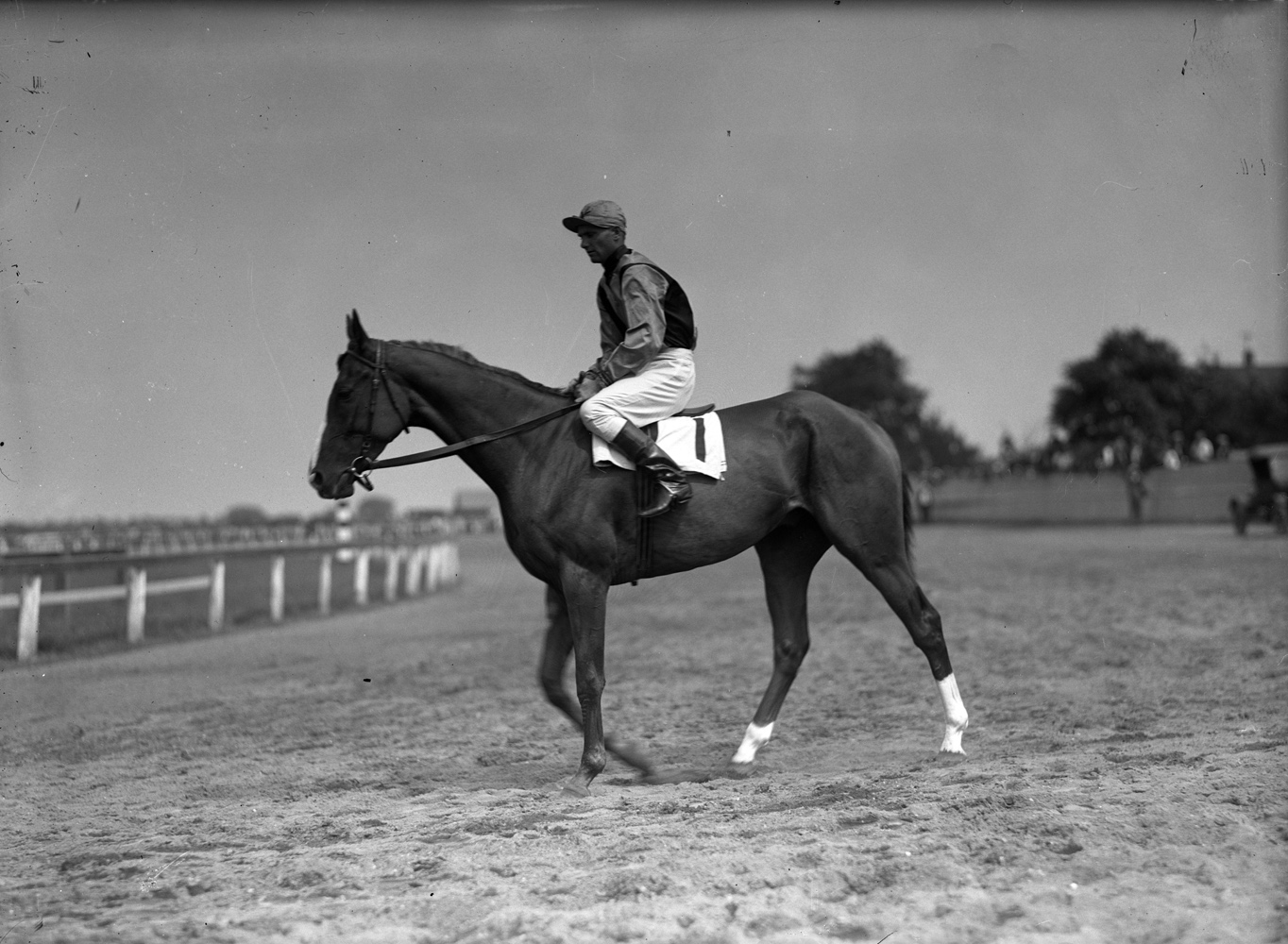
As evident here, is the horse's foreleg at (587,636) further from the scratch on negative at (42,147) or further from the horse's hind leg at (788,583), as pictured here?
the scratch on negative at (42,147)

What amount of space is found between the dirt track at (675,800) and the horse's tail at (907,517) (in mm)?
1043

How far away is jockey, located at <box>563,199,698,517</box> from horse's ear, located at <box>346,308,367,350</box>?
3.45 ft

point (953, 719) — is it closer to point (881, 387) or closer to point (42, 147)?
point (42, 147)

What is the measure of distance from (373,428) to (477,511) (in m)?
75.0


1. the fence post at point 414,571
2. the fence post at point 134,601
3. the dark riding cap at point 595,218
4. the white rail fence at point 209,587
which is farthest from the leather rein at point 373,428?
the fence post at point 414,571

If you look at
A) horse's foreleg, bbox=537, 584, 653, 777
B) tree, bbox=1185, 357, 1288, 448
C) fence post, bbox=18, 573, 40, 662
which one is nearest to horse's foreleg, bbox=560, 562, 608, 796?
horse's foreleg, bbox=537, 584, 653, 777

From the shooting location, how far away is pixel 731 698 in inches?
309

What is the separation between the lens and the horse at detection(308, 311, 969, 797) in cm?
525

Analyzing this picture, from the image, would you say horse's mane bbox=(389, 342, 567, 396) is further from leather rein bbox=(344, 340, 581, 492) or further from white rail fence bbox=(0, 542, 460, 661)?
white rail fence bbox=(0, 542, 460, 661)

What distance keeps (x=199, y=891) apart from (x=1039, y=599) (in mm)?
12046

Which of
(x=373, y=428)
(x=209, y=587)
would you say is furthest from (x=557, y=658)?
(x=209, y=587)

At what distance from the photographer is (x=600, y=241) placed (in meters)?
5.40

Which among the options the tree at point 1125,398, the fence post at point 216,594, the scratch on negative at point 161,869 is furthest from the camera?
the tree at point 1125,398

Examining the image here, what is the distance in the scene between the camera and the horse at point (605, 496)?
525 cm
